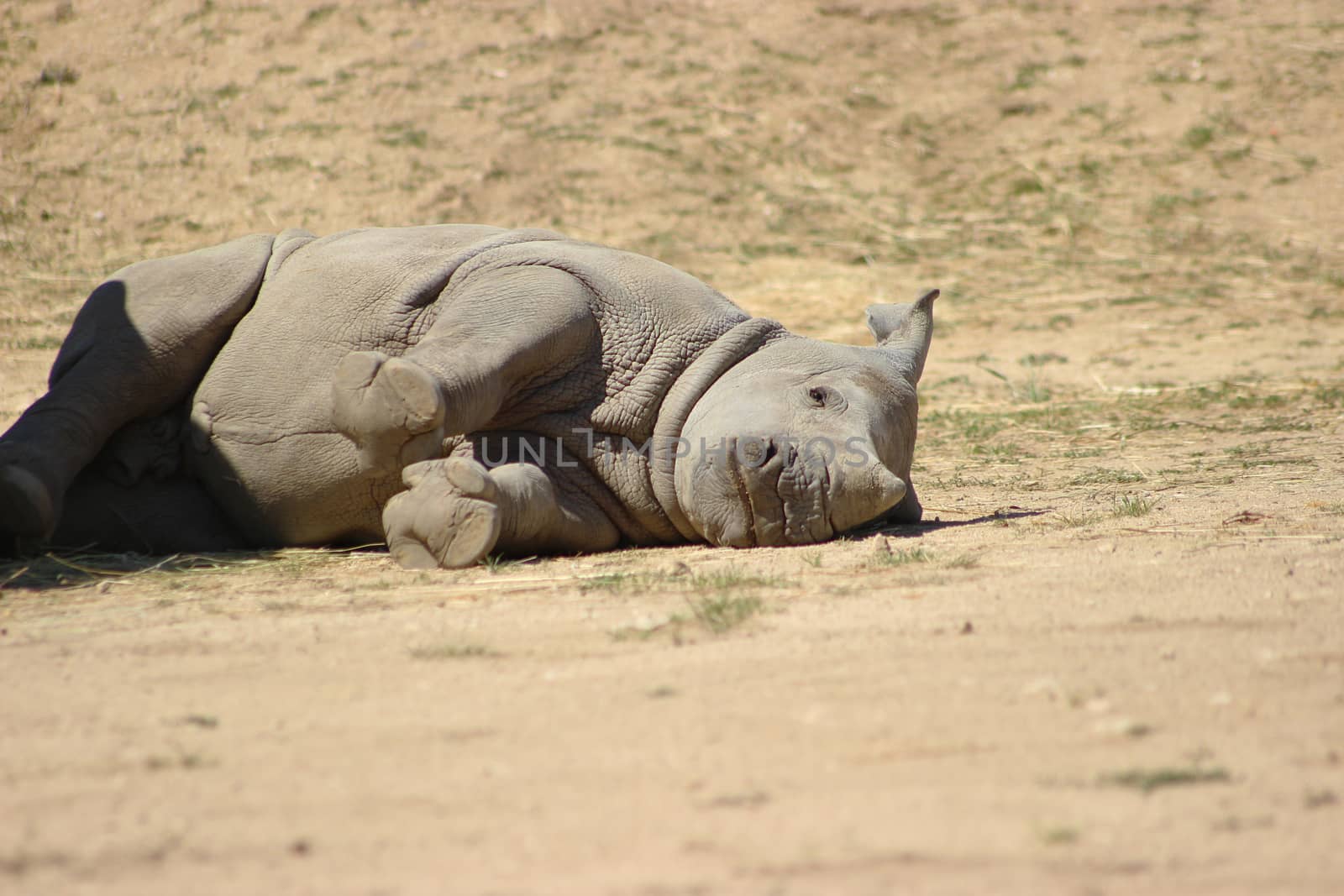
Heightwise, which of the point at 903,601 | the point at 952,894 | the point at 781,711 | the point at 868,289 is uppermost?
the point at 952,894

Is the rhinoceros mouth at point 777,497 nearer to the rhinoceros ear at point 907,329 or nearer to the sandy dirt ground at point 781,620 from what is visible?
the sandy dirt ground at point 781,620

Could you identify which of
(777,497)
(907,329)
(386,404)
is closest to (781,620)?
(777,497)

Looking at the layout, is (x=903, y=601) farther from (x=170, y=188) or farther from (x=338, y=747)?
(x=170, y=188)

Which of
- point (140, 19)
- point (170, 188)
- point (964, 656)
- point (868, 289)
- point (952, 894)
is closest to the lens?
point (952, 894)

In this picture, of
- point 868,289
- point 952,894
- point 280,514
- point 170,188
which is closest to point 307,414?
point 280,514

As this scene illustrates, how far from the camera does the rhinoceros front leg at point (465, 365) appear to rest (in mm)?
3945

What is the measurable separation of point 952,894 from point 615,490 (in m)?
3.06

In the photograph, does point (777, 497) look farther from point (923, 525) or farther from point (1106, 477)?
point (1106, 477)

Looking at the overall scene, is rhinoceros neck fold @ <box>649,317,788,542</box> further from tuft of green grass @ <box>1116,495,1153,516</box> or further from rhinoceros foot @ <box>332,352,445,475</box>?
tuft of green grass @ <box>1116,495,1153,516</box>

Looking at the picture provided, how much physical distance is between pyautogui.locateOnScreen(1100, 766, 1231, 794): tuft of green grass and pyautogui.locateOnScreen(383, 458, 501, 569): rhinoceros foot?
7.83 ft

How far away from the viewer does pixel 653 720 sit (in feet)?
8.25

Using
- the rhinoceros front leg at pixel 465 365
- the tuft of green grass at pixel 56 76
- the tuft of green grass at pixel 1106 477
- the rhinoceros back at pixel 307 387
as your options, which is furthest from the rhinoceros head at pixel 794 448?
the tuft of green grass at pixel 56 76

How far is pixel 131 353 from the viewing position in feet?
16.0

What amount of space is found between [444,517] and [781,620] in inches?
52.2
